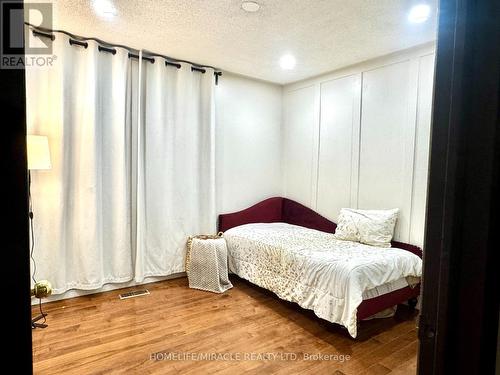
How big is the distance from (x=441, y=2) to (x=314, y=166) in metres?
3.58

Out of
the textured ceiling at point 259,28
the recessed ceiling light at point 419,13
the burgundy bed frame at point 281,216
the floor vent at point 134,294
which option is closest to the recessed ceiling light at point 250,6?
the textured ceiling at point 259,28

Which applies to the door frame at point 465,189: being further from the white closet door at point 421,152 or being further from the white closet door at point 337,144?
the white closet door at point 337,144

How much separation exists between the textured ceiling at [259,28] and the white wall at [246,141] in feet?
2.26

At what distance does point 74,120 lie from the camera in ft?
9.89

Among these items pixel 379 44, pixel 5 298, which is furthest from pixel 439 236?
pixel 379 44

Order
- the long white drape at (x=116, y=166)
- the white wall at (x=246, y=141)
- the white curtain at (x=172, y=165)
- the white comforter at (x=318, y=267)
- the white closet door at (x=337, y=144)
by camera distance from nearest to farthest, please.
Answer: the white comforter at (x=318, y=267) < the long white drape at (x=116, y=166) < the white curtain at (x=172, y=165) < the white closet door at (x=337, y=144) < the white wall at (x=246, y=141)

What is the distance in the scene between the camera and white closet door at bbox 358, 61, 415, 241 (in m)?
3.16

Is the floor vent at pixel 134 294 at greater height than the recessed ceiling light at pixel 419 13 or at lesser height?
lesser

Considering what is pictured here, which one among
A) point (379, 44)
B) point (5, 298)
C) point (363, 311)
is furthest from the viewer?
point (379, 44)

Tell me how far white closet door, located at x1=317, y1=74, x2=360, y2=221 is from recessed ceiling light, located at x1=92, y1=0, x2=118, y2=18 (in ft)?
8.43

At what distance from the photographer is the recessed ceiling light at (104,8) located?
7.63 feet

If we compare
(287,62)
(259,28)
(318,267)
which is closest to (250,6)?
(259,28)

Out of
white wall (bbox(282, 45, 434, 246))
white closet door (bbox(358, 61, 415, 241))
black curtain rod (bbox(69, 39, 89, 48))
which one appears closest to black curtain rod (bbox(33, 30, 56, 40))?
black curtain rod (bbox(69, 39, 89, 48))

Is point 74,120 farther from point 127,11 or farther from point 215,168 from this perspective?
point 215,168
